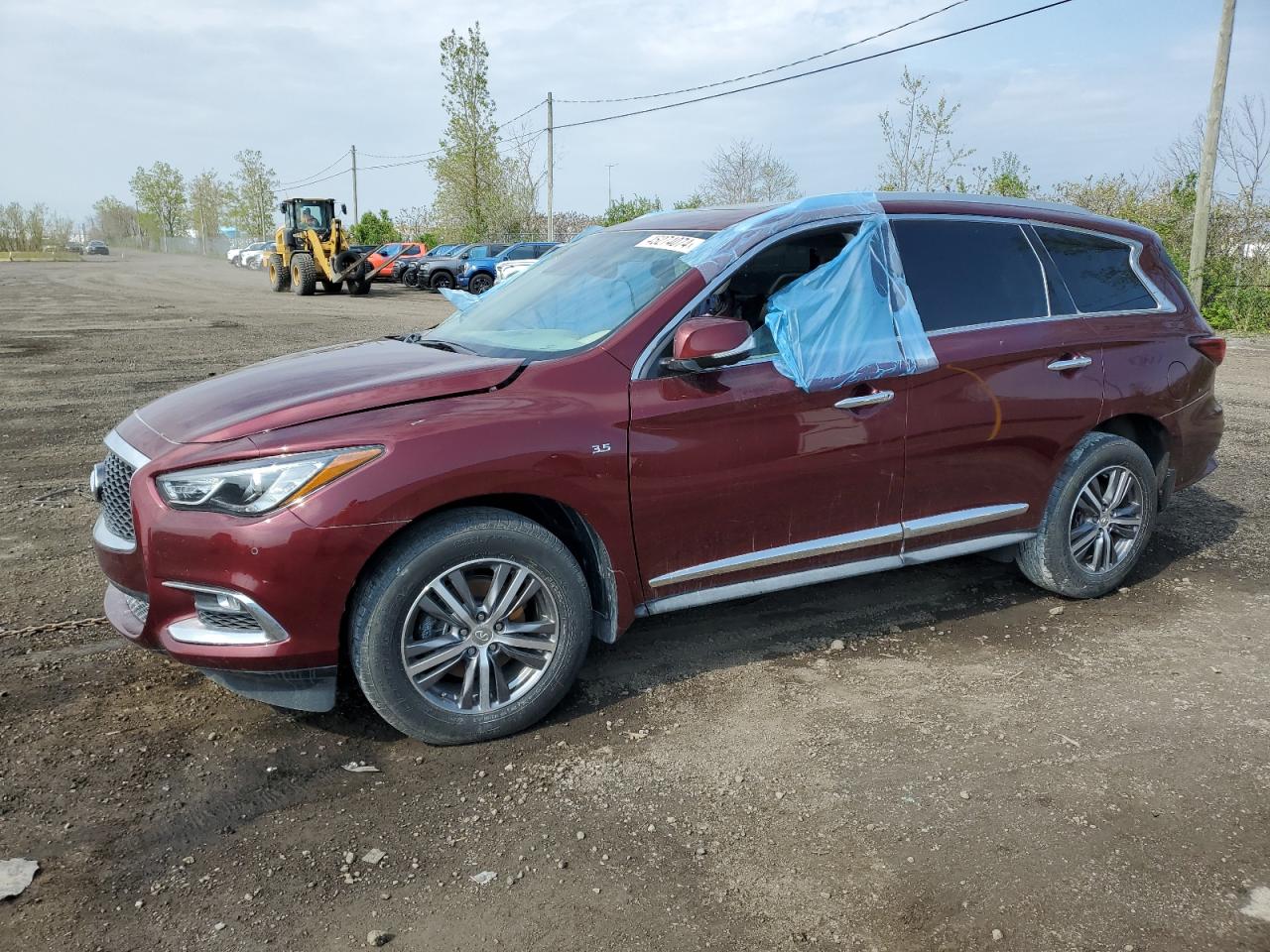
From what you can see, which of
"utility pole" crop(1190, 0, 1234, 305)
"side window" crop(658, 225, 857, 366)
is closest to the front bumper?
"side window" crop(658, 225, 857, 366)

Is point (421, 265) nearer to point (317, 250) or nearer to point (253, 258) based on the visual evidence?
point (317, 250)

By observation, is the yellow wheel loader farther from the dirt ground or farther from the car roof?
the car roof

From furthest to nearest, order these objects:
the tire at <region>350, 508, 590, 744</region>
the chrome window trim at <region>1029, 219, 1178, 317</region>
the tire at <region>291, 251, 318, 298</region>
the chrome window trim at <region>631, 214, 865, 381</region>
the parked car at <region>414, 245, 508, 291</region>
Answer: the parked car at <region>414, 245, 508, 291</region>
the tire at <region>291, 251, 318, 298</region>
the chrome window trim at <region>1029, 219, 1178, 317</region>
the chrome window trim at <region>631, 214, 865, 381</region>
the tire at <region>350, 508, 590, 744</region>

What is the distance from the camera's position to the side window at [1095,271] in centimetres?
462

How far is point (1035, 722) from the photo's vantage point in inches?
142

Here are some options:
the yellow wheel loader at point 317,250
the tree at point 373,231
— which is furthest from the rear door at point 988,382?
the tree at point 373,231

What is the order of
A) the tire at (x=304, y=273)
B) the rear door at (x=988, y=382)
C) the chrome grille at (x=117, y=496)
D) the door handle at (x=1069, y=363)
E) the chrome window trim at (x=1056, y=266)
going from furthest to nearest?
the tire at (x=304, y=273) < the door handle at (x=1069, y=363) < the chrome window trim at (x=1056, y=266) < the rear door at (x=988, y=382) < the chrome grille at (x=117, y=496)

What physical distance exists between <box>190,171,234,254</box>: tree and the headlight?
370ft

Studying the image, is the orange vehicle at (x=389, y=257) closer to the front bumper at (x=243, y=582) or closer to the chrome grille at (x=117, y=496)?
the chrome grille at (x=117, y=496)

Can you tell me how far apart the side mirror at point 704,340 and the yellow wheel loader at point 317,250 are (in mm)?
27247

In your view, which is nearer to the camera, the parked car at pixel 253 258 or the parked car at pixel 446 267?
the parked car at pixel 446 267

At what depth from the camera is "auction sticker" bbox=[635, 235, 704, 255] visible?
157 inches

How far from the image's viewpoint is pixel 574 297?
13.6ft

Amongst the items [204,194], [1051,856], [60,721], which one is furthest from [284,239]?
[204,194]
